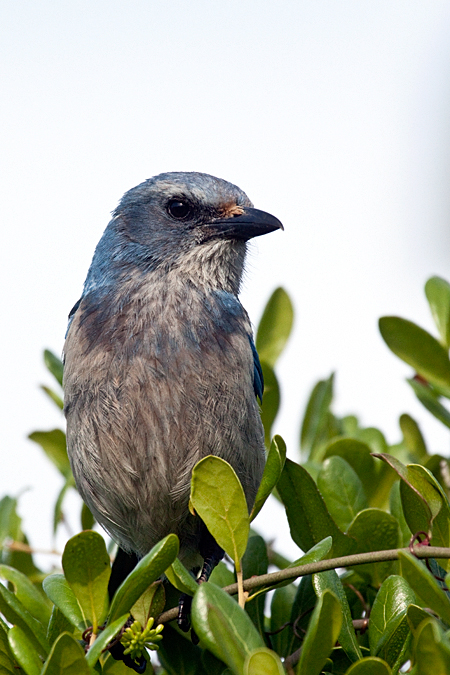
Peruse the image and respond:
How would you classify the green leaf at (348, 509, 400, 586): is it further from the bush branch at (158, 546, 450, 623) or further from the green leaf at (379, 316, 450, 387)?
the green leaf at (379, 316, 450, 387)

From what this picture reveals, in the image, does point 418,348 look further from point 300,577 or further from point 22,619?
point 22,619

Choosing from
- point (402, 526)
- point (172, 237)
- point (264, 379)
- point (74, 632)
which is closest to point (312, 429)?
point (264, 379)

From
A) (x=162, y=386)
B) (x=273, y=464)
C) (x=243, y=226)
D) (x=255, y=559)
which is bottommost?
(x=255, y=559)

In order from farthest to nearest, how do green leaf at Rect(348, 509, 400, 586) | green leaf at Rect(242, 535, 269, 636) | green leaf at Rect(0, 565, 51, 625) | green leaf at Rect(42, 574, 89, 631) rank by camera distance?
green leaf at Rect(242, 535, 269, 636) < green leaf at Rect(0, 565, 51, 625) < green leaf at Rect(348, 509, 400, 586) < green leaf at Rect(42, 574, 89, 631)

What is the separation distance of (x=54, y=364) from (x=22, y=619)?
203 cm

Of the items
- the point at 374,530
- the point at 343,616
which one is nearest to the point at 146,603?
the point at 343,616

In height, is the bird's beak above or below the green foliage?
above

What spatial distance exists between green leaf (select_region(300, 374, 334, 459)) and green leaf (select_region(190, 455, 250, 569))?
1641mm

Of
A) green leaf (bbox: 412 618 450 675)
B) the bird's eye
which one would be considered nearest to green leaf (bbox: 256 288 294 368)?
the bird's eye

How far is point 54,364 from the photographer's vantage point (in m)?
4.25

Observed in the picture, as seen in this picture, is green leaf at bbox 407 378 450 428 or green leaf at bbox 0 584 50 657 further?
green leaf at bbox 407 378 450 428

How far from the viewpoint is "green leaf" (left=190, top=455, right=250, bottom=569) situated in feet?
7.72

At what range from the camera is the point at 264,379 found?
4.24 meters

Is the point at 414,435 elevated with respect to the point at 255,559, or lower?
elevated
